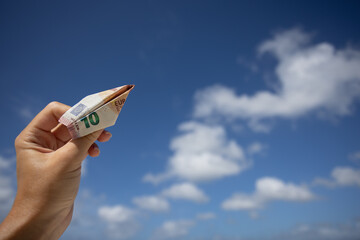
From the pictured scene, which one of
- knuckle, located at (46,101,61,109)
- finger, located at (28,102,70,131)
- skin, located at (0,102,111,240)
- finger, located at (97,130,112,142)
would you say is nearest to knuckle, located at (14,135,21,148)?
skin, located at (0,102,111,240)

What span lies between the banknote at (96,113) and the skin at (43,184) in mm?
233

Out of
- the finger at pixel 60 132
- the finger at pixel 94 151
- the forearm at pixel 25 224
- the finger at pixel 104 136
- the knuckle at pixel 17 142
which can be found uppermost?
the finger at pixel 60 132

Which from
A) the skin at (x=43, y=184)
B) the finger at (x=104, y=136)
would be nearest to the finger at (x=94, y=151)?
the skin at (x=43, y=184)

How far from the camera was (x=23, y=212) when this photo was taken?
180 inches

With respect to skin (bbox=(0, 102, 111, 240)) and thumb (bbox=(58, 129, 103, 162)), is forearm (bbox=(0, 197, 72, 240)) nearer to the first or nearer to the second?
skin (bbox=(0, 102, 111, 240))

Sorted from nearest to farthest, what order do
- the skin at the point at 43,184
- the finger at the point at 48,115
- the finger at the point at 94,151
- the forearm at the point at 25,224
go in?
the forearm at the point at 25,224, the skin at the point at 43,184, the finger at the point at 94,151, the finger at the point at 48,115

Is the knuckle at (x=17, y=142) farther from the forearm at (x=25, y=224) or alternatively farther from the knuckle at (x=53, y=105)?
the forearm at (x=25, y=224)

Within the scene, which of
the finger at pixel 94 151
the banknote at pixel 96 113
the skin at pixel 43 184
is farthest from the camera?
the finger at pixel 94 151

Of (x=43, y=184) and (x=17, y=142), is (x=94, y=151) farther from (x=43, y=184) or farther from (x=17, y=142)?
(x=17, y=142)

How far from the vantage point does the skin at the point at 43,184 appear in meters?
4.52

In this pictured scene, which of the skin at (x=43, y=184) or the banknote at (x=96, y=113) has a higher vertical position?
the banknote at (x=96, y=113)

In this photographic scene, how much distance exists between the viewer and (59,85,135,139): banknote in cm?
472

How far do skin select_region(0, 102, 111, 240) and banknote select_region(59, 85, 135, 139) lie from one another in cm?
23

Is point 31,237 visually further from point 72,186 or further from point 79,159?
point 79,159
